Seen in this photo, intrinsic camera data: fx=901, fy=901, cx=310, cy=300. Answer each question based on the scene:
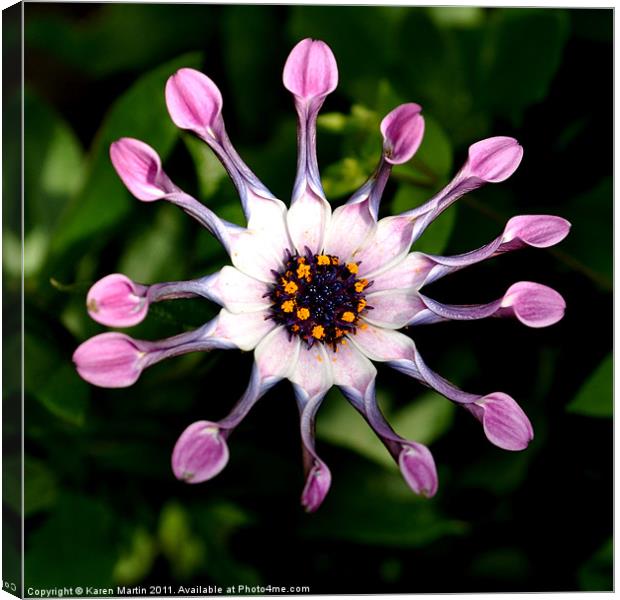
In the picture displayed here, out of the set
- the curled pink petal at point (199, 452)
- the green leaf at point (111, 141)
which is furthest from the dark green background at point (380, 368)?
the curled pink petal at point (199, 452)

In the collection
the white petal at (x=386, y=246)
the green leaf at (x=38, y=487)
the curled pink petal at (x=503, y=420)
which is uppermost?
the white petal at (x=386, y=246)

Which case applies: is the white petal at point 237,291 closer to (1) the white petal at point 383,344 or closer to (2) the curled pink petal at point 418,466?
(1) the white petal at point 383,344

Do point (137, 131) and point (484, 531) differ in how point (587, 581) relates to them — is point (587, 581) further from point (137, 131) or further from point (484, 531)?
point (137, 131)

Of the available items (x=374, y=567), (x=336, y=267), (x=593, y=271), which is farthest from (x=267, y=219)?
(x=374, y=567)

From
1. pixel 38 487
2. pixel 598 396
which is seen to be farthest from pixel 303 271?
pixel 38 487

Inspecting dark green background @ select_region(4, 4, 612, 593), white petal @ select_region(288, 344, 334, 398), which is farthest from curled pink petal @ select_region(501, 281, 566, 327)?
dark green background @ select_region(4, 4, 612, 593)

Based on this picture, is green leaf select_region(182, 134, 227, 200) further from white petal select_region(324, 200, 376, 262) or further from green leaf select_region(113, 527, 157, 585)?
green leaf select_region(113, 527, 157, 585)
